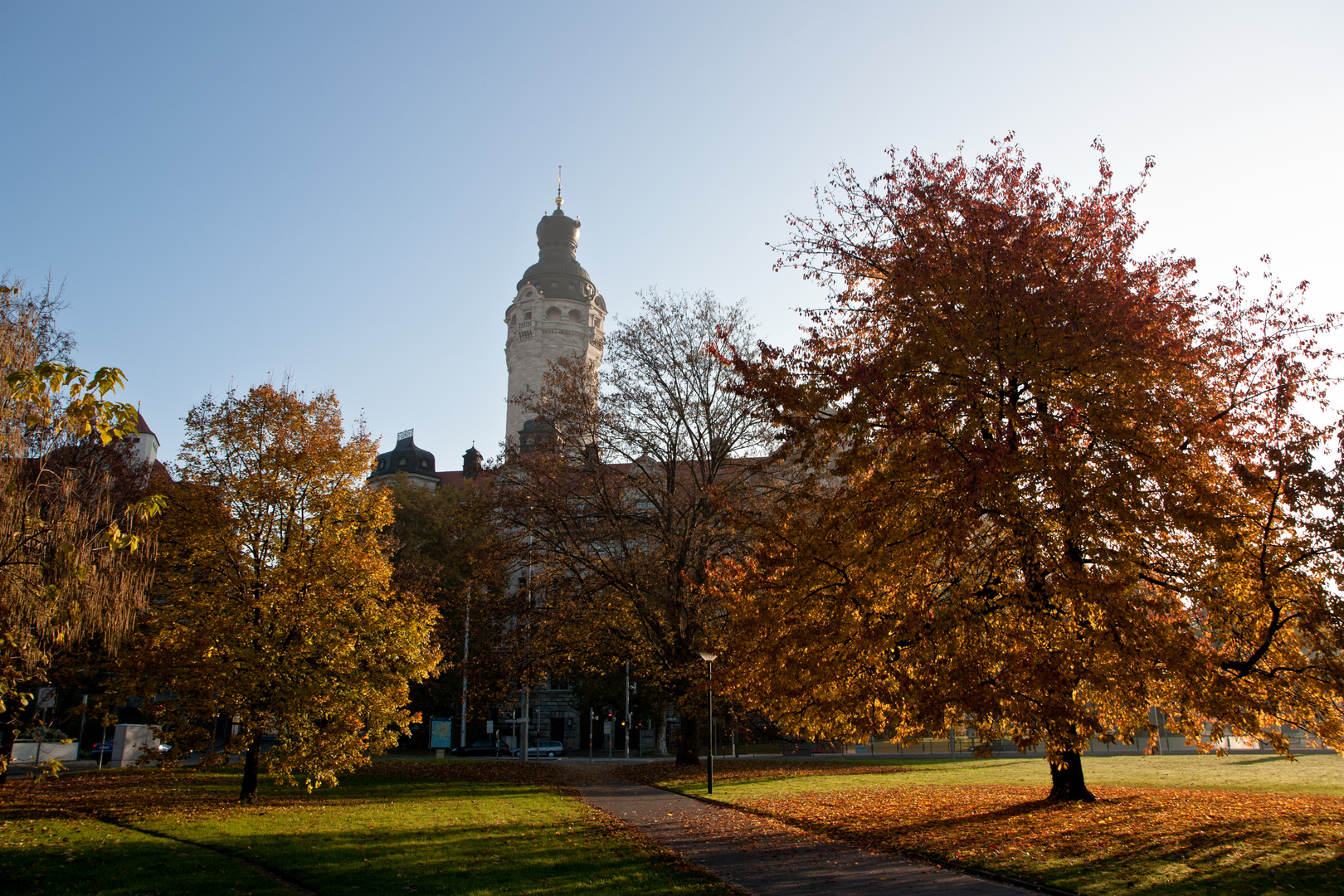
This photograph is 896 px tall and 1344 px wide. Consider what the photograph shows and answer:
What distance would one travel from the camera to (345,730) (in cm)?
1683

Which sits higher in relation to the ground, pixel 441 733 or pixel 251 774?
pixel 251 774

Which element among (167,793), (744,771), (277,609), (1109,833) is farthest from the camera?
(744,771)

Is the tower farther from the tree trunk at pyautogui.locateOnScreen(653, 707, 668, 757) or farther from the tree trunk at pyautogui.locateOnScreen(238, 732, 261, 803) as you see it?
the tree trunk at pyautogui.locateOnScreen(238, 732, 261, 803)

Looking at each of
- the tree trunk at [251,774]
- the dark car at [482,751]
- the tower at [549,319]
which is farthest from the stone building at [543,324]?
the tree trunk at [251,774]

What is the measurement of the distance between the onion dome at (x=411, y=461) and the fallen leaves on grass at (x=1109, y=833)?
236ft

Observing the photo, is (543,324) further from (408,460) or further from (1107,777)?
(1107,777)

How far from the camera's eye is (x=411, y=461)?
85.6m

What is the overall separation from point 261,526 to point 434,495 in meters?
37.5

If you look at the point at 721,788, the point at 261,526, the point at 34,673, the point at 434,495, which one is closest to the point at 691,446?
the point at 721,788

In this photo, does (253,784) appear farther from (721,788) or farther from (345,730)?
(721,788)

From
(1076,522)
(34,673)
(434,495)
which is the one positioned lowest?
(34,673)

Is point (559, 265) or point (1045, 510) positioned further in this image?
point (559, 265)

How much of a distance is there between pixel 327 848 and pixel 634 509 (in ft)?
55.3

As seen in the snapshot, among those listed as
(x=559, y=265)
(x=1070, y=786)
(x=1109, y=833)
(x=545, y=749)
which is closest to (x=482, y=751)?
(x=545, y=749)
